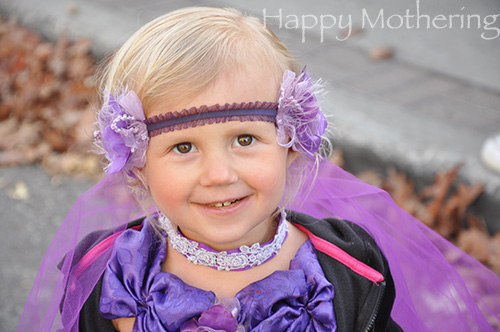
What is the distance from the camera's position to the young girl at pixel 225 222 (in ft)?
5.41

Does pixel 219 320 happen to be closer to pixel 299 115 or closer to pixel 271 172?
pixel 271 172

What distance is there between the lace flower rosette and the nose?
210mm

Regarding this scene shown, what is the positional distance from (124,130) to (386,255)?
1013mm

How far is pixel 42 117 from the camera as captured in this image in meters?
4.36

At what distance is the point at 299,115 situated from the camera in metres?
1.79

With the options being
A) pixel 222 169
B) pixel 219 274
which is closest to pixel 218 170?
pixel 222 169

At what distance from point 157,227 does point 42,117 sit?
2707 mm

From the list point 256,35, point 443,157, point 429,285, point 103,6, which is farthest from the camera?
point 103,6

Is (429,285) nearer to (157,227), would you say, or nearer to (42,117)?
(157,227)

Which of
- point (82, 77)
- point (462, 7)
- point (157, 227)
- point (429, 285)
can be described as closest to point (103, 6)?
point (82, 77)

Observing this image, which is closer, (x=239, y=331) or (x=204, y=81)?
(x=204, y=81)

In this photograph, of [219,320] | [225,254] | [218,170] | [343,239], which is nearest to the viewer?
[218,170]

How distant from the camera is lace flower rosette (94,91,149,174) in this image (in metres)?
1.69

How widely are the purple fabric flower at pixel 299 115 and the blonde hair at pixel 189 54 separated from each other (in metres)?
0.05
